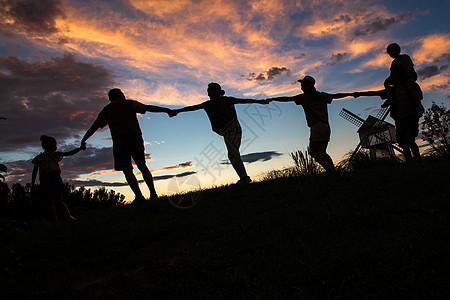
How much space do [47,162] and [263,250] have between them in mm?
6998

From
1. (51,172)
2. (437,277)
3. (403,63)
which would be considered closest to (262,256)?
(437,277)

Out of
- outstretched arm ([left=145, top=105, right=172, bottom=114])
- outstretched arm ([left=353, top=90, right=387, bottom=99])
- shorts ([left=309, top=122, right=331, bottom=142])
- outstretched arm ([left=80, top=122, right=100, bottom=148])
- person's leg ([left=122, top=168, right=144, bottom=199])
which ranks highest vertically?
outstretched arm ([left=145, top=105, right=172, bottom=114])

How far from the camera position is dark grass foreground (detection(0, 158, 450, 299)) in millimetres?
3355

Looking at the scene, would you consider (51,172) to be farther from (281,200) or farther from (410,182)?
(410,182)

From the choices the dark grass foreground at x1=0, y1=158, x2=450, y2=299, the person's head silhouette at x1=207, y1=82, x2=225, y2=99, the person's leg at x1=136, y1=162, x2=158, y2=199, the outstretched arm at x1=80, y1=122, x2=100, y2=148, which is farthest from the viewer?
the person's head silhouette at x1=207, y1=82, x2=225, y2=99

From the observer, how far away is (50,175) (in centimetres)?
827

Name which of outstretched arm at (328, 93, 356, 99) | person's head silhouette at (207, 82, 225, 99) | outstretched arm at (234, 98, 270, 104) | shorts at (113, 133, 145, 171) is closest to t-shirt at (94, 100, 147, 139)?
shorts at (113, 133, 145, 171)

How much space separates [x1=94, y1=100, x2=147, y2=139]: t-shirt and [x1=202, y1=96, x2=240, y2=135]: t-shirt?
7.42 feet

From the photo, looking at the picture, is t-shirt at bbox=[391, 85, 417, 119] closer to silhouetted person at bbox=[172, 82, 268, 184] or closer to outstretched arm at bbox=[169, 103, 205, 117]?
silhouetted person at bbox=[172, 82, 268, 184]

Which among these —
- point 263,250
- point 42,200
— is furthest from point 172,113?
point 42,200

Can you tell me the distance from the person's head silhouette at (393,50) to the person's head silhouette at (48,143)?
1032cm

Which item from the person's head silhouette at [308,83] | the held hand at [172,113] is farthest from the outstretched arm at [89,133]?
the person's head silhouette at [308,83]

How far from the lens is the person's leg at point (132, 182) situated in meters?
8.16

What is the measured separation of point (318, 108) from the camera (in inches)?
350
